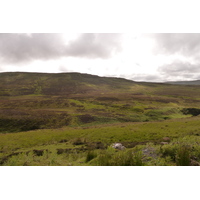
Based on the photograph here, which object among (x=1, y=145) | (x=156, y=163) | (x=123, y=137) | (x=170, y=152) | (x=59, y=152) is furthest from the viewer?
(x=123, y=137)

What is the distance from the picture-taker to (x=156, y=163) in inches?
307

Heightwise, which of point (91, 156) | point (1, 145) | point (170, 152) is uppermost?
point (170, 152)

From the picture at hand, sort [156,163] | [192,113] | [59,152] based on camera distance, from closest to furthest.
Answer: [156,163] < [59,152] < [192,113]

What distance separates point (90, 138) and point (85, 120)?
18.8m

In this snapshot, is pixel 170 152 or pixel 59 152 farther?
pixel 59 152

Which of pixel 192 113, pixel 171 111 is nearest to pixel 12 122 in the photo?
pixel 171 111

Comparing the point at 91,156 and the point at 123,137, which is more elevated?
the point at 91,156

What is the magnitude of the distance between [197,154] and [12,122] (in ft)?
140

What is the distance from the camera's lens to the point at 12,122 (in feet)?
117

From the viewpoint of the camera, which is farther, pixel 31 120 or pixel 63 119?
pixel 63 119

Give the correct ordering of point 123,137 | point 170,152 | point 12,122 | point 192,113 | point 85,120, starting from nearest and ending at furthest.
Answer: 1. point 170,152
2. point 123,137
3. point 12,122
4. point 85,120
5. point 192,113

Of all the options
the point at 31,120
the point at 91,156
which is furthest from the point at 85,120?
the point at 91,156

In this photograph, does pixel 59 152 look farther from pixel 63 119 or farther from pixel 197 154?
pixel 63 119

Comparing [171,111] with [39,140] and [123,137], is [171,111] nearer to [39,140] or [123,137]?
[123,137]
